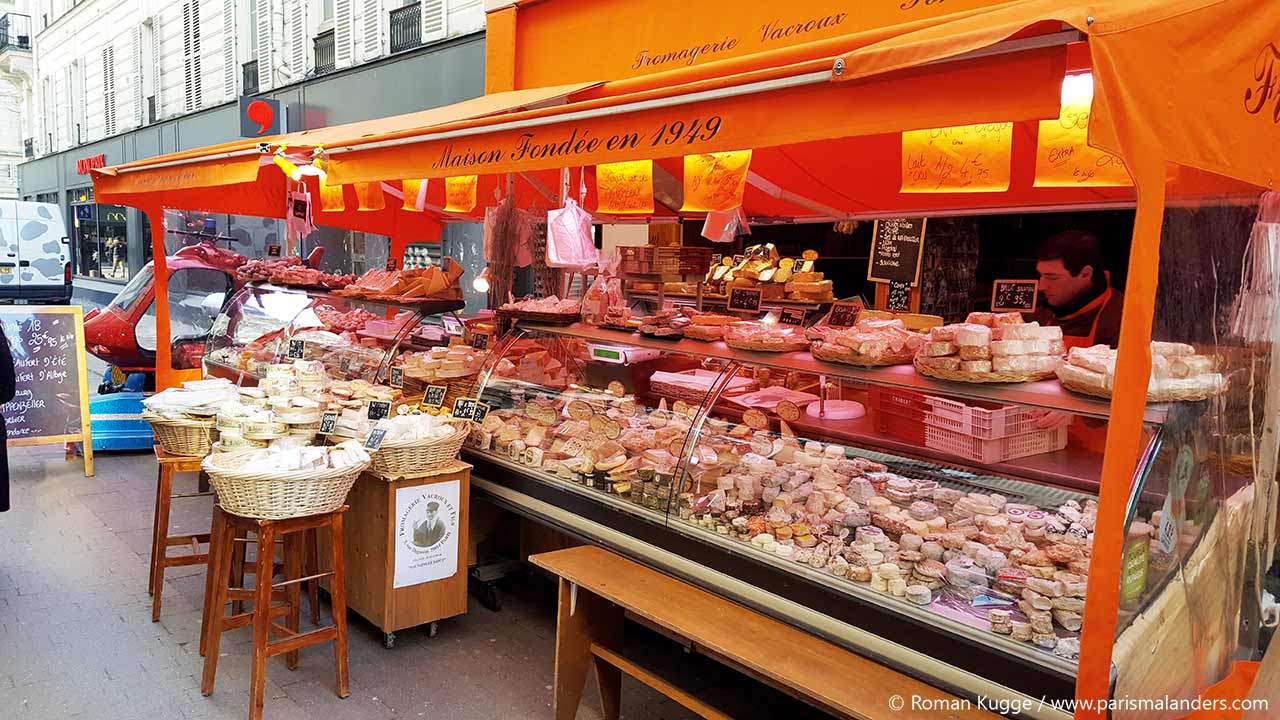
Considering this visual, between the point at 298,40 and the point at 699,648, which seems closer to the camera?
the point at 699,648

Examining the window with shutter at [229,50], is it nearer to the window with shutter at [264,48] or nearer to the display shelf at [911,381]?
the window with shutter at [264,48]

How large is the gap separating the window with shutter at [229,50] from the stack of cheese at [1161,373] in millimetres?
17415

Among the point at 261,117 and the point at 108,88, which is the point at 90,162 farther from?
the point at 261,117

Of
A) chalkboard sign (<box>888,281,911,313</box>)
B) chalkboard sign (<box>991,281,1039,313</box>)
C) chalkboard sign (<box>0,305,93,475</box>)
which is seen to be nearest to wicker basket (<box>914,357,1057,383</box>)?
chalkboard sign (<box>991,281,1039,313</box>)

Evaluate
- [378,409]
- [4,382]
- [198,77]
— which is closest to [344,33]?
[198,77]

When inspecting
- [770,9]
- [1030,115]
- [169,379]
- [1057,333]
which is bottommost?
[169,379]

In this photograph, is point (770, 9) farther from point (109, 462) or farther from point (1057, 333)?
point (109, 462)

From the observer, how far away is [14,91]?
1313 inches

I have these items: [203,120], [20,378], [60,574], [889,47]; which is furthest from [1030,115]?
[203,120]

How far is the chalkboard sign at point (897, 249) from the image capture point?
718cm

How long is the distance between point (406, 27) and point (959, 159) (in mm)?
9678

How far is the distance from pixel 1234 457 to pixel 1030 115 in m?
1.86

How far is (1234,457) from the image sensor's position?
3150mm

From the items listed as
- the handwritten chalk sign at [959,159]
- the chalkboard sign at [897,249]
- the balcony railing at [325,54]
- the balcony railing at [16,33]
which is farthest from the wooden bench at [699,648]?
the balcony railing at [16,33]
